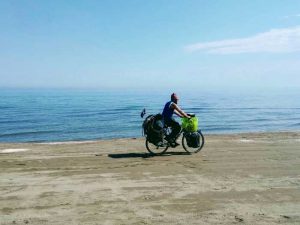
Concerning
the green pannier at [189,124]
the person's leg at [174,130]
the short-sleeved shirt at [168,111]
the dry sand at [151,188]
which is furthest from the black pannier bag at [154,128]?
the green pannier at [189,124]

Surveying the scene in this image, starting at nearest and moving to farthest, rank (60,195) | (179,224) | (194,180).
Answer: (179,224) < (60,195) < (194,180)

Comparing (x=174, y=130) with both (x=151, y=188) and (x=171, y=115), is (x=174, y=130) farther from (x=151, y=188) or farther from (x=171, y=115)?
(x=151, y=188)

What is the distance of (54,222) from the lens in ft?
22.0

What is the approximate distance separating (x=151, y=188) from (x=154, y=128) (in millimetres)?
4849

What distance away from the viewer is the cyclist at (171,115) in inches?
538

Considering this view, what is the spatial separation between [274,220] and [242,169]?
4322 mm

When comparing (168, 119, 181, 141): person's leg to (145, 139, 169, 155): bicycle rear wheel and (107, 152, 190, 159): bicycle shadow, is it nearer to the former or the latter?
(145, 139, 169, 155): bicycle rear wheel

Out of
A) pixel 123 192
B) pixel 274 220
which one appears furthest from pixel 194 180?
pixel 274 220

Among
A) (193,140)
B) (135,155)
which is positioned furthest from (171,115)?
(135,155)

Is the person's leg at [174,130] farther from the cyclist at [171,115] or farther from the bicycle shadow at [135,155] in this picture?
the bicycle shadow at [135,155]

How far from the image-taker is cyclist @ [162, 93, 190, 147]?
44.9 feet

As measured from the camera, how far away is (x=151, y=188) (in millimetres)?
8977

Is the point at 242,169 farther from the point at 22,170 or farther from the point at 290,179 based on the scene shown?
the point at 22,170

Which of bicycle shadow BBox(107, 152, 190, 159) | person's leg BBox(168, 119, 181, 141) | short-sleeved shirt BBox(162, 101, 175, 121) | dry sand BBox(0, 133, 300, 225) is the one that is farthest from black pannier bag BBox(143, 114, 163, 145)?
dry sand BBox(0, 133, 300, 225)
